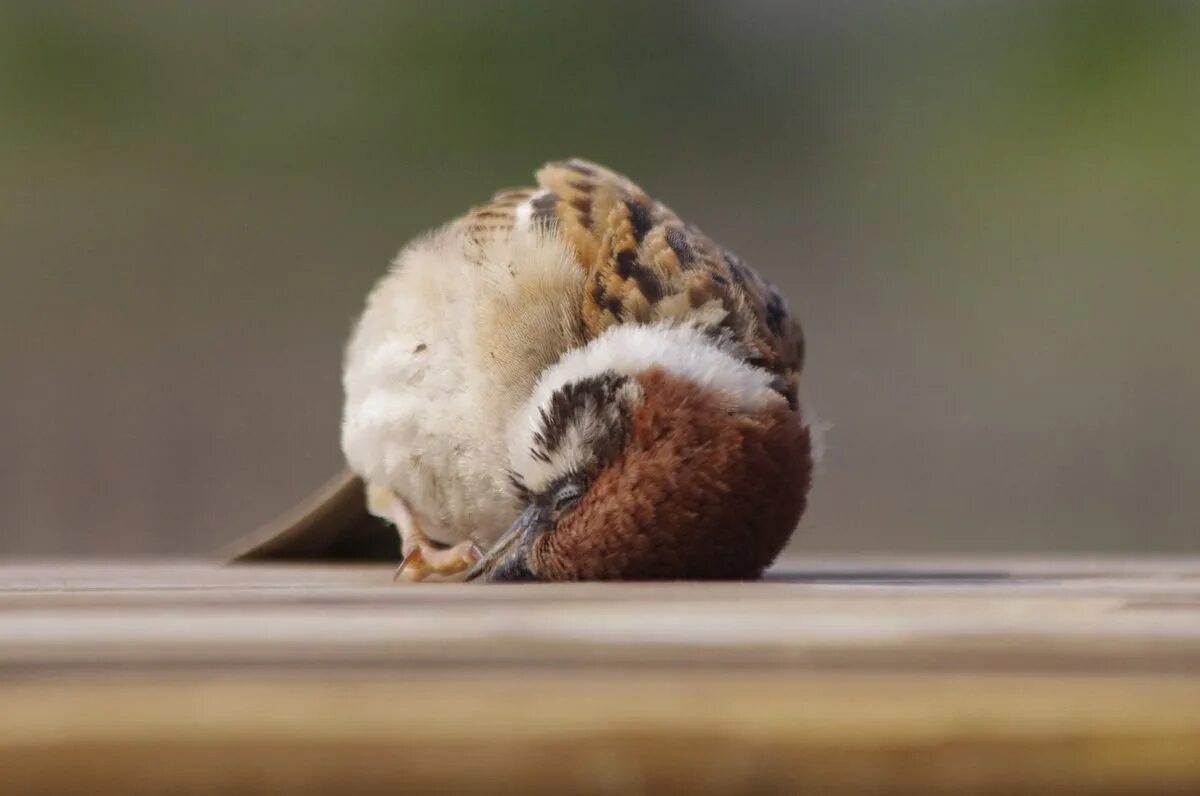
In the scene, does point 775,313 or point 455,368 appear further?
point 775,313

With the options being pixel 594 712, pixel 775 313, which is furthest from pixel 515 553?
pixel 594 712

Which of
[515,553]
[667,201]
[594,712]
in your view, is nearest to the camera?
[594,712]

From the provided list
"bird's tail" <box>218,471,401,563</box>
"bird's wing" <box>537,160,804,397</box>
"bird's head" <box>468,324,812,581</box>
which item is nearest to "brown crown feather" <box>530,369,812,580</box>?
"bird's head" <box>468,324,812,581</box>

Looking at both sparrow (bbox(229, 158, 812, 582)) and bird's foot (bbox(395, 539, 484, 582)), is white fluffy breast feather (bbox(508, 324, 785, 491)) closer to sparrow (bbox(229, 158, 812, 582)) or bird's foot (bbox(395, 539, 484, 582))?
sparrow (bbox(229, 158, 812, 582))

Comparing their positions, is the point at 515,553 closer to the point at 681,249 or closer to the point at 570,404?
the point at 570,404

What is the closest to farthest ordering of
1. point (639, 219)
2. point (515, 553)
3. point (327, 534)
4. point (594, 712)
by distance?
1. point (594, 712)
2. point (515, 553)
3. point (639, 219)
4. point (327, 534)

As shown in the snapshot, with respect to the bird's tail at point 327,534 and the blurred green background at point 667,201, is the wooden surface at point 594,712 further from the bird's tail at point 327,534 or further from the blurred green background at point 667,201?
the blurred green background at point 667,201

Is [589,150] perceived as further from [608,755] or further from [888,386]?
[608,755]

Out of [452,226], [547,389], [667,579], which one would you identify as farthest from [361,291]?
[667,579]
